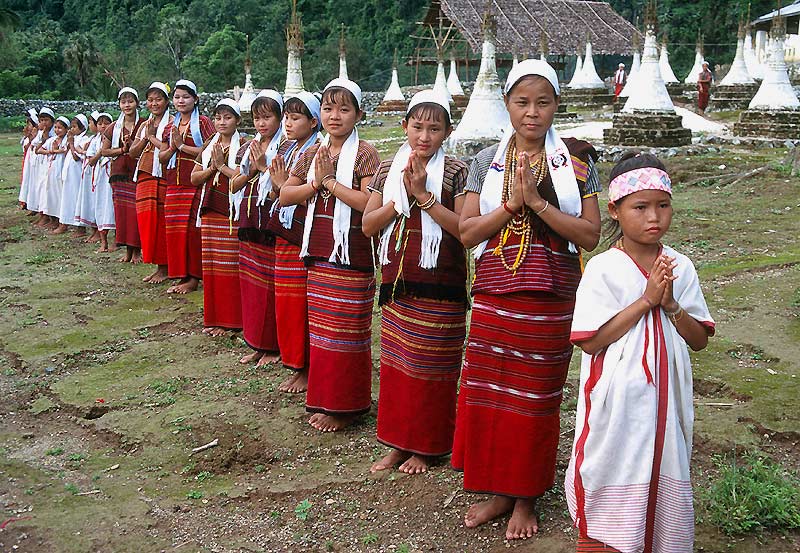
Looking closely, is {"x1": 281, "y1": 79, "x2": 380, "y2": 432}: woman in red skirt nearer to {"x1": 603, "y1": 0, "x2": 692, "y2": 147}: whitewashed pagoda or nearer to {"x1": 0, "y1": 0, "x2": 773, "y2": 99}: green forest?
{"x1": 603, "y1": 0, "x2": 692, "y2": 147}: whitewashed pagoda

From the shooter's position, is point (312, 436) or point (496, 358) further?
point (312, 436)

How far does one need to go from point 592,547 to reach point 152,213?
6.66 metres

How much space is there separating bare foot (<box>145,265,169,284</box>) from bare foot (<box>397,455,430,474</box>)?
5.09 meters

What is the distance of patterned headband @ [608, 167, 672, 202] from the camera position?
265 cm

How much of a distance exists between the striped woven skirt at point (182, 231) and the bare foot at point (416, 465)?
3.76 meters

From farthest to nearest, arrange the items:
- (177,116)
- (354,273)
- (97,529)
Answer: (177,116) → (354,273) → (97,529)

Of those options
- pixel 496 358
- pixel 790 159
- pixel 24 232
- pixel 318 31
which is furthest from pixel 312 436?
pixel 318 31

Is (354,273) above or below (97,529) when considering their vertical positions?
above

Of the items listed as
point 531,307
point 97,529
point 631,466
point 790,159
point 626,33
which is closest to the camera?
Result: point 631,466

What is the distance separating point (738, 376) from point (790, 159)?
29.4 feet

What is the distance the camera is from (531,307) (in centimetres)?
327

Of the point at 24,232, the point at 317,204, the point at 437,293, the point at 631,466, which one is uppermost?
the point at 317,204

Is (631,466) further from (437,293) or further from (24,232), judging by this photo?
(24,232)

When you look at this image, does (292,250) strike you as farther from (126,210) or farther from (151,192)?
(126,210)
